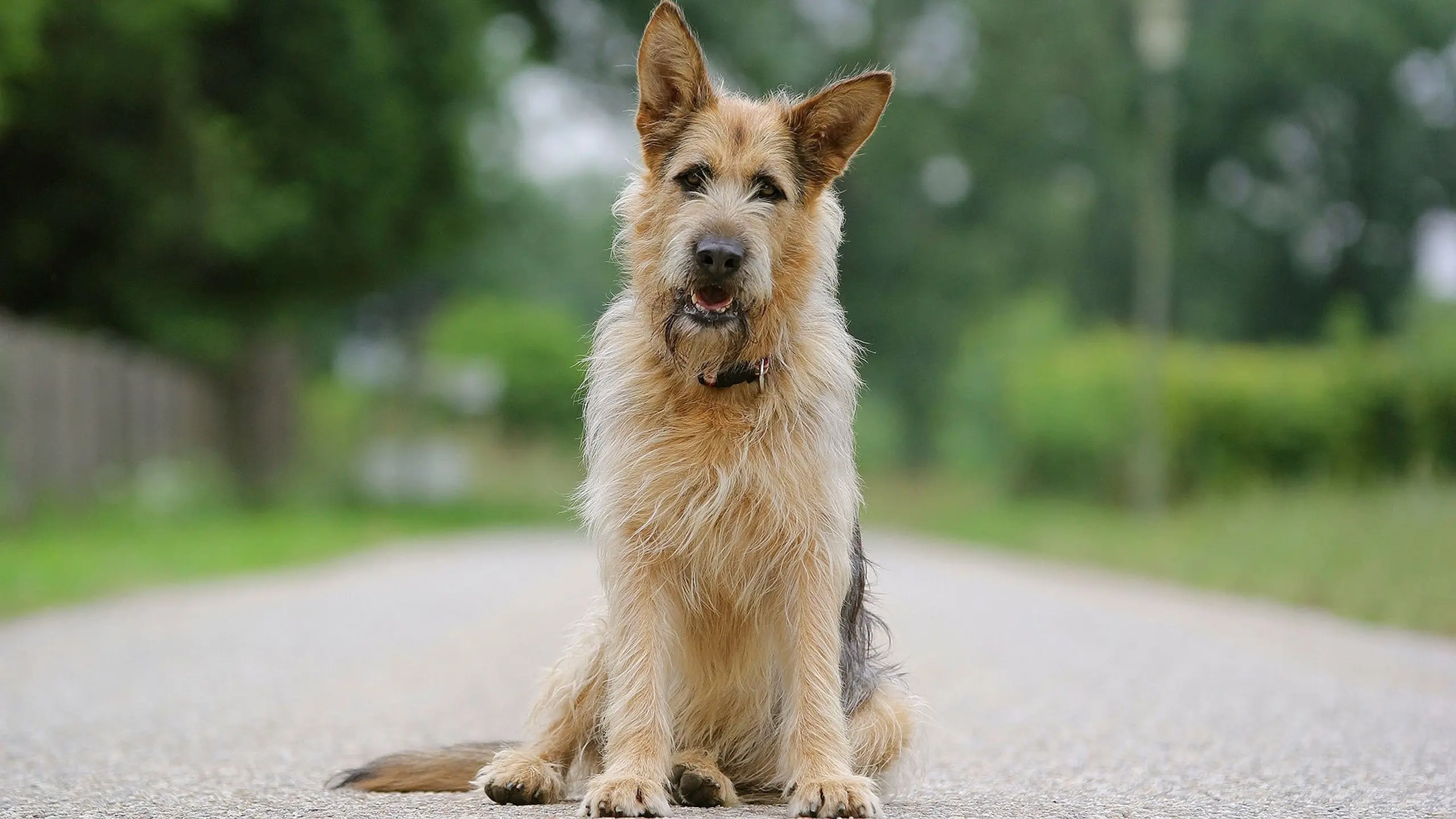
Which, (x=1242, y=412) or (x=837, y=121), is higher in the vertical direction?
(x=837, y=121)

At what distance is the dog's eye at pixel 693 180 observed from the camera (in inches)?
217

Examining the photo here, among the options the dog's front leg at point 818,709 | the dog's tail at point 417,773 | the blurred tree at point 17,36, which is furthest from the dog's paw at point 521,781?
the blurred tree at point 17,36

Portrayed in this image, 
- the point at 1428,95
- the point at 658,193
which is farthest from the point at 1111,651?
the point at 1428,95

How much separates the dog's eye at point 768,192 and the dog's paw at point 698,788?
6.60 feet

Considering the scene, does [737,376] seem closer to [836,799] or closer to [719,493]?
[719,493]

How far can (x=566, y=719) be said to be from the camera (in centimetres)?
569

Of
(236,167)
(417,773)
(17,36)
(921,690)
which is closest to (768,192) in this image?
(417,773)

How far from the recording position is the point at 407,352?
202 ft

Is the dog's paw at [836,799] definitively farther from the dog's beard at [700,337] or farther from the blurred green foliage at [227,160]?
the blurred green foliage at [227,160]

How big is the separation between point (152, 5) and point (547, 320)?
98.9 feet

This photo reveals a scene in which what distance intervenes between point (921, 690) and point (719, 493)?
488 centimetres

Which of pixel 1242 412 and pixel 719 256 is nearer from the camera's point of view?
pixel 719 256

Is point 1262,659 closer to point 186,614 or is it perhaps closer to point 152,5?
point 186,614

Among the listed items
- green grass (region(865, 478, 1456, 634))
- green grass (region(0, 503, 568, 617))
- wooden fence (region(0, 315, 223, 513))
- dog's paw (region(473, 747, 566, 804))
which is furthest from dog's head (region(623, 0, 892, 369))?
wooden fence (region(0, 315, 223, 513))
